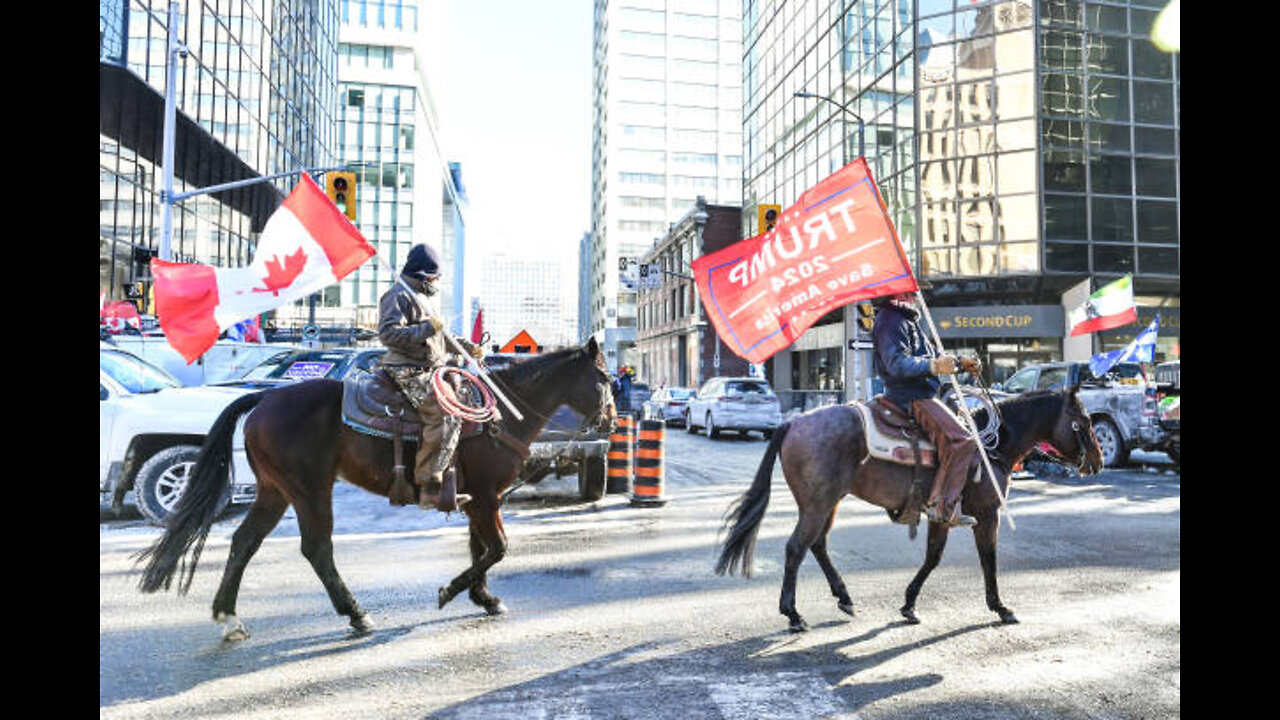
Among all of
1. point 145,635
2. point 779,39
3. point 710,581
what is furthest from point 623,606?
point 779,39

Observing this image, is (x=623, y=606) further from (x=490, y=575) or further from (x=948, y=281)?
(x=948, y=281)

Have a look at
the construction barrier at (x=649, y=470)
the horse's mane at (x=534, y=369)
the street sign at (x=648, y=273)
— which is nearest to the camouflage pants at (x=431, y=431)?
the horse's mane at (x=534, y=369)

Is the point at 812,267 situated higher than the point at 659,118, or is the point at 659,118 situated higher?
Answer: the point at 659,118

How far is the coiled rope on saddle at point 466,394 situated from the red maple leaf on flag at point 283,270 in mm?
1570

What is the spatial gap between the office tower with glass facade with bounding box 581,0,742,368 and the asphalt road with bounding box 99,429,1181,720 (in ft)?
316

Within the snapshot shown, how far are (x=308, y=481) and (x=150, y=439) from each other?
5.00 metres

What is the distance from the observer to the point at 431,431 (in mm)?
5359


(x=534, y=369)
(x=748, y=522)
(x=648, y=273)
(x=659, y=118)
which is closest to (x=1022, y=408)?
(x=748, y=522)

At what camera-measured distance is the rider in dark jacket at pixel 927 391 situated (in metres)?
5.36

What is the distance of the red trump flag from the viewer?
18.4 feet

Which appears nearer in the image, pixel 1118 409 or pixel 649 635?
pixel 649 635

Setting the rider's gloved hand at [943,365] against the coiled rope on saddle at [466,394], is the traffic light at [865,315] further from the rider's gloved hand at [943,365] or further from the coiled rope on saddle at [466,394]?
the coiled rope on saddle at [466,394]

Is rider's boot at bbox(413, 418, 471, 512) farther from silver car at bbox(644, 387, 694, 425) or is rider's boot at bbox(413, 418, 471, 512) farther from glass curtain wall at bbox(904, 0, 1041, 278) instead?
glass curtain wall at bbox(904, 0, 1041, 278)

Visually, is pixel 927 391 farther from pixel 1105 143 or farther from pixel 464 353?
pixel 1105 143
